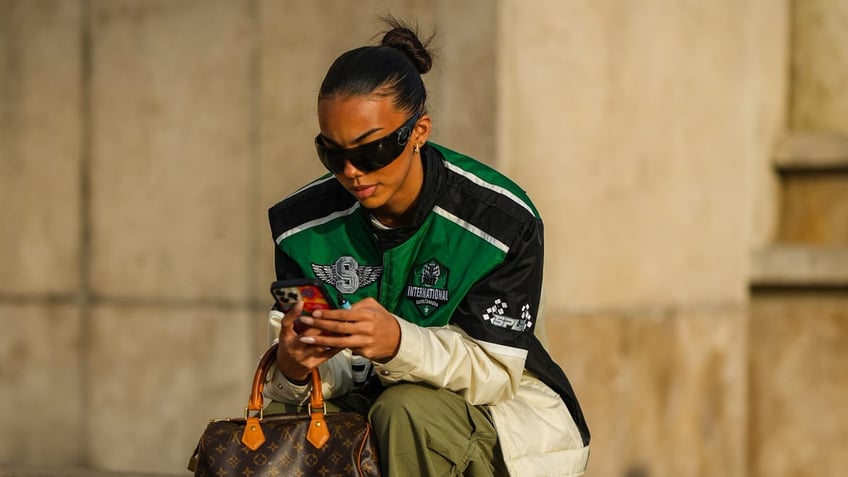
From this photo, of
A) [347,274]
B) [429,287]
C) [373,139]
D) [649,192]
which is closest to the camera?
[373,139]

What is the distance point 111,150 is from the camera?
→ 6438 millimetres

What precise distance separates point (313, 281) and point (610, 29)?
3581mm

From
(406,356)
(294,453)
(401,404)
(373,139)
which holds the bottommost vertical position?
(294,453)

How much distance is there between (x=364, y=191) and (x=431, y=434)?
0.62 metres

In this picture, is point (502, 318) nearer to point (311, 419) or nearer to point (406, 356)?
point (406, 356)

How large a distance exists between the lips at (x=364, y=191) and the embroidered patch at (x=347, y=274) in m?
0.22

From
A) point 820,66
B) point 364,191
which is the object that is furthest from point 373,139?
point 820,66

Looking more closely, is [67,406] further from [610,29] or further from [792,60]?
[792,60]

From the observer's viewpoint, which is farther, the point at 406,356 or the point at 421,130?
the point at 421,130

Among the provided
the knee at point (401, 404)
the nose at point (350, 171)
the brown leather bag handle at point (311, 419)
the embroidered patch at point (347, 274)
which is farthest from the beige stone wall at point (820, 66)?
the brown leather bag handle at point (311, 419)

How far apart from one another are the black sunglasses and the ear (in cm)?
9

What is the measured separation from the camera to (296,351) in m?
3.10

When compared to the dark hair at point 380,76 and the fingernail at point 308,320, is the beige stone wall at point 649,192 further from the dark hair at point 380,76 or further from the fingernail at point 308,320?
the fingernail at point 308,320

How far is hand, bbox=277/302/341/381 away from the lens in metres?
3.07
